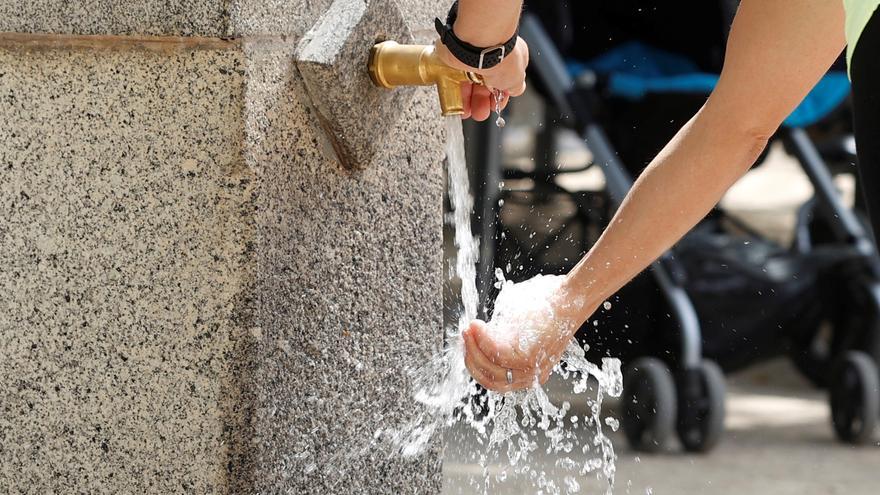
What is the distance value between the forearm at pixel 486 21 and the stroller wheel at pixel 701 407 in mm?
2736

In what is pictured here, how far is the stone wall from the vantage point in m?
1.60

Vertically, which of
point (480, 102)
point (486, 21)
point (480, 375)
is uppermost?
point (486, 21)

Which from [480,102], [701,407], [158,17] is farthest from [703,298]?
[158,17]

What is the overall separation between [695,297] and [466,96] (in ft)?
9.57

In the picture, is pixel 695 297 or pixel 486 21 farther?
pixel 695 297

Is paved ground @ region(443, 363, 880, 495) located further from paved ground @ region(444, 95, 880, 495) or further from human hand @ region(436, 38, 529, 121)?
human hand @ region(436, 38, 529, 121)

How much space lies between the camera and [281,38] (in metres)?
1.64

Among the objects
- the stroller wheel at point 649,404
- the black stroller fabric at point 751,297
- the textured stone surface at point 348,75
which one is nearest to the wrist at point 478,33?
the textured stone surface at point 348,75

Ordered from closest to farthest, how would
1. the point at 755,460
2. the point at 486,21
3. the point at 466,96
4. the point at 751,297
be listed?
the point at 486,21, the point at 466,96, the point at 755,460, the point at 751,297

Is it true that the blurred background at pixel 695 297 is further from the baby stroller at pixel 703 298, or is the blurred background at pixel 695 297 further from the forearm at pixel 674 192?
the forearm at pixel 674 192

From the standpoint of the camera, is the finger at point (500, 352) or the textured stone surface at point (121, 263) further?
the finger at point (500, 352)

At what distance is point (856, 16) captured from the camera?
1295 millimetres

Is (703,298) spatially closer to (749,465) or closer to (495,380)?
(749,465)

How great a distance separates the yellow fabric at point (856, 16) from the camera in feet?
4.17
